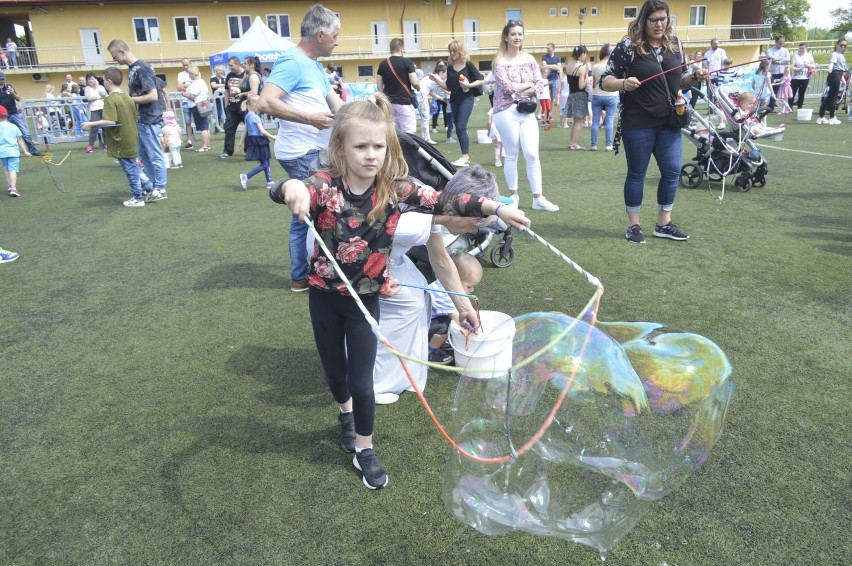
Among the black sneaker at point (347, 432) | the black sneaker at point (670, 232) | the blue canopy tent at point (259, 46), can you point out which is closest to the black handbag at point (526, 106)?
the black sneaker at point (670, 232)

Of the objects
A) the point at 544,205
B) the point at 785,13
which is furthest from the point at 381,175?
the point at 785,13

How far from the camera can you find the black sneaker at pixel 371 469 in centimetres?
288

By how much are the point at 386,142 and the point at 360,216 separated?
1.09 feet

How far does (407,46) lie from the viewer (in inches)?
1702

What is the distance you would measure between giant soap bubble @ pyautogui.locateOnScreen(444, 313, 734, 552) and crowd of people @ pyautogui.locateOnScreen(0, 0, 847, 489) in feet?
1.95

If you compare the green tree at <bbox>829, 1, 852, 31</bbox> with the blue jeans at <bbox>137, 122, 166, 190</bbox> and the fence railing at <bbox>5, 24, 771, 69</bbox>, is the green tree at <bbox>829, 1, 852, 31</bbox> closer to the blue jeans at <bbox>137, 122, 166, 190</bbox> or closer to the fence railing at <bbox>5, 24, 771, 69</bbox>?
the fence railing at <bbox>5, 24, 771, 69</bbox>

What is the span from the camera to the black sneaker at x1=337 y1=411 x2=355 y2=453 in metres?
3.17

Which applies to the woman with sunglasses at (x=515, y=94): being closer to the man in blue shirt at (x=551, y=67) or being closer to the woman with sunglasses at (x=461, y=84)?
the woman with sunglasses at (x=461, y=84)

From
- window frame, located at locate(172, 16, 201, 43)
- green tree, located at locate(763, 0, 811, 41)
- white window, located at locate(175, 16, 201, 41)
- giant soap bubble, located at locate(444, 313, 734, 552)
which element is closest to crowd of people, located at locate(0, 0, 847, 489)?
giant soap bubble, located at locate(444, 313, 734, 552)

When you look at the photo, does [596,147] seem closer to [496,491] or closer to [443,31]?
[496,491]

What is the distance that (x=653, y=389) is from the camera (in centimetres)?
236

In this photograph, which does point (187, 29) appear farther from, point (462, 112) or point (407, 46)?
point (462, 112)

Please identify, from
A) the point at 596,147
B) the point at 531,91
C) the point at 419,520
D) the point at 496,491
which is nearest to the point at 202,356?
the point at 419,520

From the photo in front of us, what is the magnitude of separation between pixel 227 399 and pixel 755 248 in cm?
504
